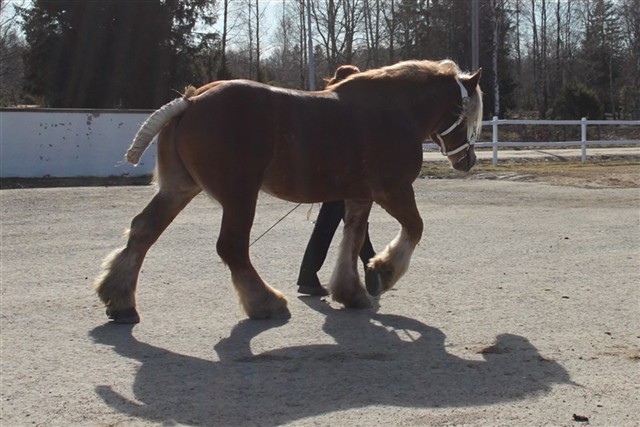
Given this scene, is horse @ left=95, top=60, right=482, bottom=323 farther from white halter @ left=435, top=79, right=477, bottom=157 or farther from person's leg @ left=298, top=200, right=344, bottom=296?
person's leg @ left=298, top=200, right=344, bottom=296

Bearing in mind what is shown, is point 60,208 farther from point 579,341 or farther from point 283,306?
point 579,341

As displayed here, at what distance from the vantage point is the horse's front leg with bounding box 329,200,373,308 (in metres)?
6.73

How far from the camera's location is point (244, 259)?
6.10m

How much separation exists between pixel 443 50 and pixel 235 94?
54242 mm

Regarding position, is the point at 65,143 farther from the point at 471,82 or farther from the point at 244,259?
the point at 244,259

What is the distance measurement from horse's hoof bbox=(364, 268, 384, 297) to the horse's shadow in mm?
632

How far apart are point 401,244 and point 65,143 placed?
15900 millimetres

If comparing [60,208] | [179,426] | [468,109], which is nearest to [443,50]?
[60,208]

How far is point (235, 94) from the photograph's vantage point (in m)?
5.97

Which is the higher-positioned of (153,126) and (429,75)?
(429,75)

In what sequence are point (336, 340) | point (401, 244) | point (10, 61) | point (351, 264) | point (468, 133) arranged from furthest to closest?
point (10, 61)
point (468, 133)
point (351, 264)
point (401, 244)
point (336, 340)

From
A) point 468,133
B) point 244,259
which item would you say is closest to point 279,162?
point 244,259

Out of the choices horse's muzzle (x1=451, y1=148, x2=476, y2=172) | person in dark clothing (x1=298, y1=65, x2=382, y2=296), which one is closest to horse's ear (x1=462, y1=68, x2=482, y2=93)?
horse's muzzle (x1=451, y1=148, x2=476, y2=172)

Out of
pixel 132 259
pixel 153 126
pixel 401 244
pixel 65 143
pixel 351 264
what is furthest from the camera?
pixel 65 143
